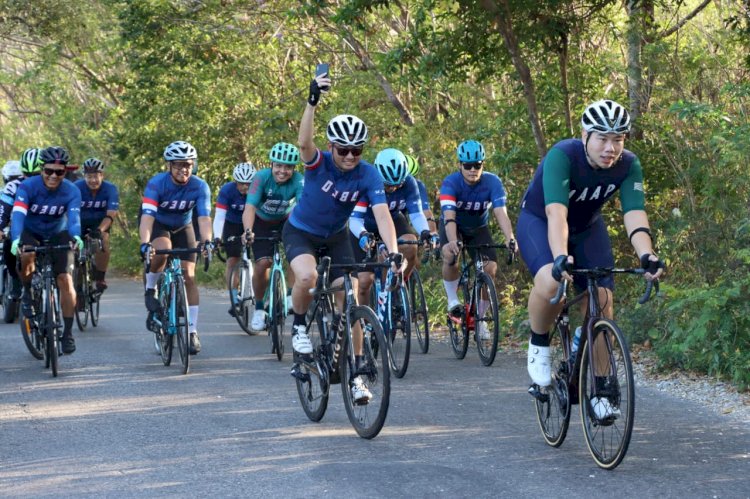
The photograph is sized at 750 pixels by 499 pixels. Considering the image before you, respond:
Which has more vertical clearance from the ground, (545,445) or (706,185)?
(706,185)

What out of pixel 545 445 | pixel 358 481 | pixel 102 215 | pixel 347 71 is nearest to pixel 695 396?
pixel 545 445

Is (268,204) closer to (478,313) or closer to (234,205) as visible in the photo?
(234,205)

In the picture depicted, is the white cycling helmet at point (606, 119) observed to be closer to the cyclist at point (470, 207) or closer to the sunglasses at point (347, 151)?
the sunglasses at point (347, 151)

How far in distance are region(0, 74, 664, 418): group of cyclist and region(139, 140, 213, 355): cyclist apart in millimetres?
14

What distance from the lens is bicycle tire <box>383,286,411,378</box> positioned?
1023 centimetres

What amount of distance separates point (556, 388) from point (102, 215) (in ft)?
29.2

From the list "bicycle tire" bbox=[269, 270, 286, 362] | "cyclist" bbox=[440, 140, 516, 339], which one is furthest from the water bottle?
"bicycle tire" bbox=[269, 270, 286, 362]

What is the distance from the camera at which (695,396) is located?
29.6ft

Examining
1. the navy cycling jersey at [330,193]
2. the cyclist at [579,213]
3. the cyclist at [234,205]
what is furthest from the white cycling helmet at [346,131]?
the cyclist at [234,205]

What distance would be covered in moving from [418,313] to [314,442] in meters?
4.70

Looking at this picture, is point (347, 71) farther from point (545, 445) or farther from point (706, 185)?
point (545, 445)

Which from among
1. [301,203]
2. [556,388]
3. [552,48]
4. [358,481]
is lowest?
[358,481]

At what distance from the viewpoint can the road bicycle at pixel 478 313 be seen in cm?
1092

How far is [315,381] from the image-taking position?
27.1 ft
